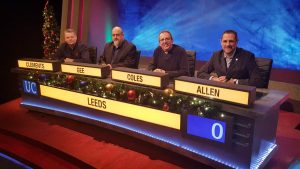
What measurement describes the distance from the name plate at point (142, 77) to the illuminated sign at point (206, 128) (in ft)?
1.45

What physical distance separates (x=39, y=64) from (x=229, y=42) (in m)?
2.19

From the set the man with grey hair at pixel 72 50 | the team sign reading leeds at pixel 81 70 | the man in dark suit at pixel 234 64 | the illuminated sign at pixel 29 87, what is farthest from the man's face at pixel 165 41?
the illuminated sign at pixel 29 87

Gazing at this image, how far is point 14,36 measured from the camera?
18.2ft

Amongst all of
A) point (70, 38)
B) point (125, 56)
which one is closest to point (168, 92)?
point (125, 56)

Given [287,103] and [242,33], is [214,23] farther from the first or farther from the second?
[287,103]

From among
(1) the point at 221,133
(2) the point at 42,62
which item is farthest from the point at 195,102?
(2) the point at 42,62

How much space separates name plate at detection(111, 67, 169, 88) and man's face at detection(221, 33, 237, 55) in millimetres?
723

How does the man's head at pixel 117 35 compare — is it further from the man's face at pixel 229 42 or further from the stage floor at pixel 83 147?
the man's face at pixel 229 42

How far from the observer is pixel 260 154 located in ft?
6.89

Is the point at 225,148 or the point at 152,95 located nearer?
the point at 225,148

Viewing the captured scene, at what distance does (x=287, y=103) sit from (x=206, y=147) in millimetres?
2514

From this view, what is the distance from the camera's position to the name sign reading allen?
2.26 meters

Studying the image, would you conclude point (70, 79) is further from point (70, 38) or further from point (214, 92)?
point (214, 92)

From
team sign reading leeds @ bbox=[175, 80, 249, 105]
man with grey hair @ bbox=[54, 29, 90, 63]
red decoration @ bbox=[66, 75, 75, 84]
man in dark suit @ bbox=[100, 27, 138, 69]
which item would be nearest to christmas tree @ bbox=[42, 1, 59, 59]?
man with grey hair @ bbox=[54, 29, 90, 63]
